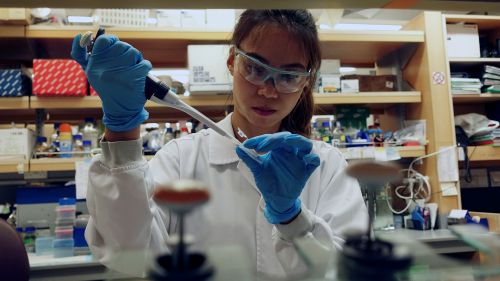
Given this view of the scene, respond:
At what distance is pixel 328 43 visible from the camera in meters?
2.68

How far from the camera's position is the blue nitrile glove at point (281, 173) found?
0.71 m

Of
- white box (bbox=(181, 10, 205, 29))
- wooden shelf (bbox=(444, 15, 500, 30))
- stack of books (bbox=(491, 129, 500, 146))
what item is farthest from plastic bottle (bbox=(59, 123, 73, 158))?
stack of books (bbox=(491, 129, 500, 146))

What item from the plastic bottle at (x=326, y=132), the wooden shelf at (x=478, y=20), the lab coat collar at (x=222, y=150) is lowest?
the lab coat collar at (x=222, y=150)

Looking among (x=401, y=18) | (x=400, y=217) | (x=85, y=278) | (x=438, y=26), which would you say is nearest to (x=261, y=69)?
(x=85, y=278)

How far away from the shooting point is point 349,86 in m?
2.64

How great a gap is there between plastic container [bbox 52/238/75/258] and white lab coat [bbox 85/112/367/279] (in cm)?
141

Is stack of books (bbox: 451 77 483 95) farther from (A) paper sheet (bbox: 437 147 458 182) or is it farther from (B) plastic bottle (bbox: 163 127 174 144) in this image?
(B) plastic bottle (bbox: 163 127 174 144)

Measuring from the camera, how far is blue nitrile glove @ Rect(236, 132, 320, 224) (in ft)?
2.33

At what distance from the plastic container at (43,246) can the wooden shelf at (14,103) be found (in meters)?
0.76

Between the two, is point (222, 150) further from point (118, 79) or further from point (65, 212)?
point (65, 212)

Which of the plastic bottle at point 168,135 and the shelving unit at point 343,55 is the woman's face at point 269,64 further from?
the plastic bottle at point 168,135

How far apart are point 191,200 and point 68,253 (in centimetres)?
230

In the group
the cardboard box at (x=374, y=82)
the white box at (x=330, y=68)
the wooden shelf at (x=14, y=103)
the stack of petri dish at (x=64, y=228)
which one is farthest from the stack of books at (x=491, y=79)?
the wooden shelf at (x=14, y=103)

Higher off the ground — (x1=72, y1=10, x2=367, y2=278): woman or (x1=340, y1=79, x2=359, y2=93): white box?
(x1=340, y1=79, x2=359, y2=93): white box
